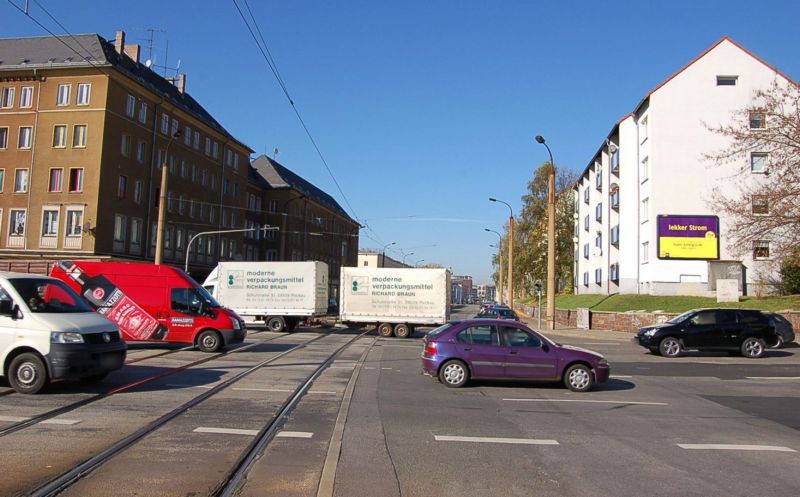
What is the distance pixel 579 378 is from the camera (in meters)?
12.6

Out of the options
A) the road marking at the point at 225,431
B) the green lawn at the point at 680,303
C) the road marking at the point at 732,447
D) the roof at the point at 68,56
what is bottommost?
the road marking at the point at 732,447

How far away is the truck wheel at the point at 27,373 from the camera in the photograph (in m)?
10.2

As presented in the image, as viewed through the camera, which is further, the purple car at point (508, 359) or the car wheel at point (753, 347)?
the car wheel at point (753, 347)

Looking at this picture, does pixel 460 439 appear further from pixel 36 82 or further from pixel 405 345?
pixel 36 82

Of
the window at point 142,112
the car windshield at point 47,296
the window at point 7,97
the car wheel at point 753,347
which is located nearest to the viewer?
the car windshield at point 47,296

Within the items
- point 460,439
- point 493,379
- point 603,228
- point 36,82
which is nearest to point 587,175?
point 603,228

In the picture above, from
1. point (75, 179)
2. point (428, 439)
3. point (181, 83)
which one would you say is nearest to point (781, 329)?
point (428, 439)

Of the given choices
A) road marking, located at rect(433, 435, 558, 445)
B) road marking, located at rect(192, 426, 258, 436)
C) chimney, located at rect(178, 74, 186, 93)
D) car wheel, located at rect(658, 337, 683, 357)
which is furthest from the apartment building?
road marking, located at rect(433, 435, 558, 445)

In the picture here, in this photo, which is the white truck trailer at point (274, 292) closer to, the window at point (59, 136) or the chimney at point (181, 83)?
the window at point (59, 136)

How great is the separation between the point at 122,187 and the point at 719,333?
131 ft

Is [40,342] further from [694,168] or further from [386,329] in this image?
[694,168]

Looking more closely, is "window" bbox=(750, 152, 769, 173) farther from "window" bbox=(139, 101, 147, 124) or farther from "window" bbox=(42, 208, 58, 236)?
"window" bbox=(42, 208, 58, 236)

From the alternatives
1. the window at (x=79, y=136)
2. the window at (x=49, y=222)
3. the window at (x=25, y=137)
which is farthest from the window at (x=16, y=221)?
the window at (x=79, y=136)

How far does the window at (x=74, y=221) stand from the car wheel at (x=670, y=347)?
37899 mm
